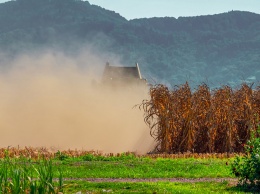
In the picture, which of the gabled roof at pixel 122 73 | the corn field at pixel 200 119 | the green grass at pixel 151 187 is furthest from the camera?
the gabled roof at pixel 122 73

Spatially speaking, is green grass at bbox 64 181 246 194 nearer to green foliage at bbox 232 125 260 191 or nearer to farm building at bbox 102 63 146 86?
green foliage at bbox 232 125 260 191

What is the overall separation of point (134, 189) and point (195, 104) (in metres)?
12.5

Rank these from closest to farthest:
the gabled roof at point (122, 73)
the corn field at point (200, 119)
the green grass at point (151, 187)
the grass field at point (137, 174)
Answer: the green grass at point (151, 187)
the grass field at point (137, 174)
the corn field at point (200, 119)
the gabled roof at point (122, 73)

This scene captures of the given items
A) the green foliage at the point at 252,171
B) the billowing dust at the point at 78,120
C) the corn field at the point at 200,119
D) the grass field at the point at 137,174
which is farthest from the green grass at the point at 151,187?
the billowing dust at the point at 78,120

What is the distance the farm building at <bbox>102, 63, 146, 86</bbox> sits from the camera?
59750 millimetres

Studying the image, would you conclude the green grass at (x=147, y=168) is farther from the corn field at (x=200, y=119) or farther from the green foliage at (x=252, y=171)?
the corn field at (x=200, y=119)

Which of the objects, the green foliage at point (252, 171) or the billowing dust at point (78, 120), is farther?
the billowing dust at point (78, 120)

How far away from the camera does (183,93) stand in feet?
93.3

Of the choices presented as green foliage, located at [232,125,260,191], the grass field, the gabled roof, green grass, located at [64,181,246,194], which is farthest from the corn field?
the gabled roof

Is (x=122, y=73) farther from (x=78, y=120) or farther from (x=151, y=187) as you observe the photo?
(x=151, y=187)

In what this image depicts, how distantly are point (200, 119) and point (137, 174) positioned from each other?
365 inches

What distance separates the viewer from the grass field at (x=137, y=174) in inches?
638

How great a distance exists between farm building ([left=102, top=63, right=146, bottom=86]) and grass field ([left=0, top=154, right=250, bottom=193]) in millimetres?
35250

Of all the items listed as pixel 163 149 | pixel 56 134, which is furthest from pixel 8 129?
pixel 163 149
